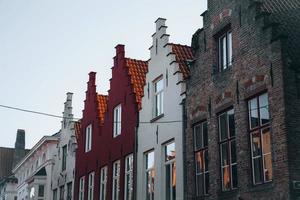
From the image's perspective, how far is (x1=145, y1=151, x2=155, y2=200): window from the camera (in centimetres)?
2209

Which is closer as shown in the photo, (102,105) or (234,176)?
(234,176)

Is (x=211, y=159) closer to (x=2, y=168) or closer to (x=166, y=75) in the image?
(x=166, y=75)

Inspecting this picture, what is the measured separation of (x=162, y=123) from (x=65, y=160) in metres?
14.8

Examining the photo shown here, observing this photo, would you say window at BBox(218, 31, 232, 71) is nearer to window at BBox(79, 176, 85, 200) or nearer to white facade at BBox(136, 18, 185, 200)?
white facade at BBox(136, 18, 185, 200)

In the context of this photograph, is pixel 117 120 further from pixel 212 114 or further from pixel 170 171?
pixel 212 114

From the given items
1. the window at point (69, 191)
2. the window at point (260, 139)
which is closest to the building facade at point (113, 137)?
the window at point (69, 191)

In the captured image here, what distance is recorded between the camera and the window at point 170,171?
2038 centimetres

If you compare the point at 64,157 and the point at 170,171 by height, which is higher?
the point at 64,157

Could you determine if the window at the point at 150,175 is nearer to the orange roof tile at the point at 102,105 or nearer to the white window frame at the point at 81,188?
the orange roof tile at the point at 102,105

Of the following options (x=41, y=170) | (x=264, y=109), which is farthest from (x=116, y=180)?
(x=41, y=170)

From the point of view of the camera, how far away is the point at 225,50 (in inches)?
723

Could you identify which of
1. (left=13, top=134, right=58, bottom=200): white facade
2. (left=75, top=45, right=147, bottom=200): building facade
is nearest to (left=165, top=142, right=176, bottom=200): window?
(left=75, top=45, right=147, bottom=200): building facade

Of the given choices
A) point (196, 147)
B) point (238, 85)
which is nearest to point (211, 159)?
point (196, 147)

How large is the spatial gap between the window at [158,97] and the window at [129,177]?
278cm
